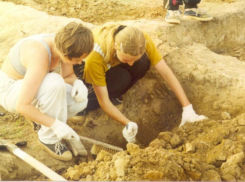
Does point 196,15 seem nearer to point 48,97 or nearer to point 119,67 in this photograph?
point 119,67

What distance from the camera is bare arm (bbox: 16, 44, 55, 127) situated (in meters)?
2.30

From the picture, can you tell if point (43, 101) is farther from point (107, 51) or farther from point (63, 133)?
point (107, 51)

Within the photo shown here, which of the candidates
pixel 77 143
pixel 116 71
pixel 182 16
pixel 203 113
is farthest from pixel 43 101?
pixel 182 16

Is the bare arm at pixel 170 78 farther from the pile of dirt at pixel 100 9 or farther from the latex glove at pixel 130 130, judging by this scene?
the pile of dirt at pixel 100 9

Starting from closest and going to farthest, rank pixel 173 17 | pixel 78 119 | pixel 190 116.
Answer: pixel 190 116 → pixel 78 119 → pixel 173 17

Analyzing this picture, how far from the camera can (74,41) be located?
88.7 inches

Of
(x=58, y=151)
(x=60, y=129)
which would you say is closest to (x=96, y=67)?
(x=60, y=129)

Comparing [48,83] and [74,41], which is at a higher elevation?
[74,41]

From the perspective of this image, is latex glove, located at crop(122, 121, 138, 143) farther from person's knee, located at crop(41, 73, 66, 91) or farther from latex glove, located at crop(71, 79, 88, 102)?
person's knee, located at crop(41, 73, 66, 91)

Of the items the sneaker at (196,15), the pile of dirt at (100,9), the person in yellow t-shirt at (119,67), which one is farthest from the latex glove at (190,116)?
the pile of dirt at (100,9)

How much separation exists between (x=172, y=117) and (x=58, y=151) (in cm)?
125

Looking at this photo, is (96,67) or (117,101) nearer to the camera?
(96,67)

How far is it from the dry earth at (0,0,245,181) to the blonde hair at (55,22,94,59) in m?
0.74

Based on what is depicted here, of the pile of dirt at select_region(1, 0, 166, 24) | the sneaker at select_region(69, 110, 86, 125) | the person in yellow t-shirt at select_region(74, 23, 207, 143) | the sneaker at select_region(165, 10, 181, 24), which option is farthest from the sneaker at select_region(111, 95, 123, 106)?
the pile of dirt at select_region(1, 0, 166, 24)
